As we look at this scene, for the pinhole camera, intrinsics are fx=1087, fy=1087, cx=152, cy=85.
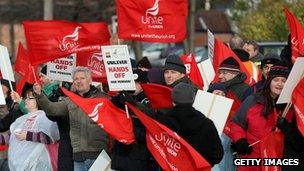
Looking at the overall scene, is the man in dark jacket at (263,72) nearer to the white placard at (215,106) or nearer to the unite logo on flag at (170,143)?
the white placard at (215,106)

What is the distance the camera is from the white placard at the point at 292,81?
9422 millimetres

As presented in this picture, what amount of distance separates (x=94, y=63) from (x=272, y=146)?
347cm

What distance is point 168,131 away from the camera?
9.56 meters

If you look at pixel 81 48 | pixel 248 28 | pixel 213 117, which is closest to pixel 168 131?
pixel 213 117

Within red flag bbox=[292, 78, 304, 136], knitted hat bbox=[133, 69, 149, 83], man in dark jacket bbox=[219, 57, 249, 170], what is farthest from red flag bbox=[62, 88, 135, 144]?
red flag bbox=[292, 78, 304, 136]

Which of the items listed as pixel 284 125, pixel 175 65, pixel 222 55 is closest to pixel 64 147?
pixel 175 65

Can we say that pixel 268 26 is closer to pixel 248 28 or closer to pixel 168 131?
pixel 248 28

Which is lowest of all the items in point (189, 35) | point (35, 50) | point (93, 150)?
point (189, 35)

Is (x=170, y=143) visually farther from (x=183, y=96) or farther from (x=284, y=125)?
(x=284, y=125)

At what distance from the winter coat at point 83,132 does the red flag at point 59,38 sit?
1.21 meters

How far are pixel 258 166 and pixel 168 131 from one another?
3.27 ft

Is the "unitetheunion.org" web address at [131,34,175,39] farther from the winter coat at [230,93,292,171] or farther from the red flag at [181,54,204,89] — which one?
the winter coat at [230,93,292,171]

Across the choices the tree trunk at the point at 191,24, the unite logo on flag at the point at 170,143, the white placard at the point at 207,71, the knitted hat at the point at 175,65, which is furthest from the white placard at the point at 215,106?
the tree trunk at the point at 191,24

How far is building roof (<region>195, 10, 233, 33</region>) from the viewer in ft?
221
